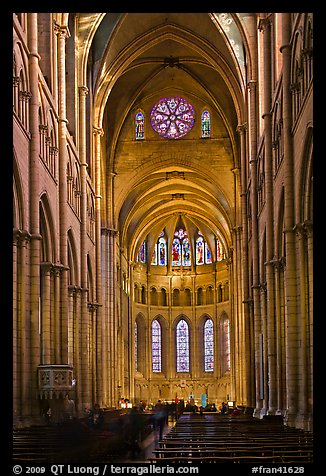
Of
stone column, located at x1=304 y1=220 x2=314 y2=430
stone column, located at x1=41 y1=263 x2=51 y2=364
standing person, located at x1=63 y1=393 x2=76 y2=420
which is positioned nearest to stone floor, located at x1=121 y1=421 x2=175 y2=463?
standing person, located at x1=63 y1=393 x2=76 y2=420

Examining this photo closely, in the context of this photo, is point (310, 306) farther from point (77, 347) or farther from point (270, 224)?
point (77, 347)

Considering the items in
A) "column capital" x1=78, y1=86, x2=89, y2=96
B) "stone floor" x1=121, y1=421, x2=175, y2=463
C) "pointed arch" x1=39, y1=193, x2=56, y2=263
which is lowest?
"stone floor" x1=121, y1=421, x2=175, y2=463

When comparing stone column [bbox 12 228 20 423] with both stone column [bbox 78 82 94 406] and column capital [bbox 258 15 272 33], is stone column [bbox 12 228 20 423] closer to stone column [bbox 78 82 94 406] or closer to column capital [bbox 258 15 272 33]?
stone column [bbox 78 82 94 406]

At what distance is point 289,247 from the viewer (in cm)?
2600

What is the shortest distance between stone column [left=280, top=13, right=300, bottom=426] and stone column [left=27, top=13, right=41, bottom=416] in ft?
25.0

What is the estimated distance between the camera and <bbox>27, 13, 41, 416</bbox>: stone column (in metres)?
26.6

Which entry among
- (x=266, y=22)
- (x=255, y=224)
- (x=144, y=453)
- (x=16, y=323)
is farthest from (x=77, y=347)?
(x=144, y=453)

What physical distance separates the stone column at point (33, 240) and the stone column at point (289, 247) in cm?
763

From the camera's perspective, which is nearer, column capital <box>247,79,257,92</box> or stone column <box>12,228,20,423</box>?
stone column <box>12,228,20,423</box>

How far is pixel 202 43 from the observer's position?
1916 inches

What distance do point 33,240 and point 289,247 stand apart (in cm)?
777

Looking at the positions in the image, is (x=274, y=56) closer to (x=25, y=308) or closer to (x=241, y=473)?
(x=25, y=308)

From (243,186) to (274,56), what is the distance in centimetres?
1572
